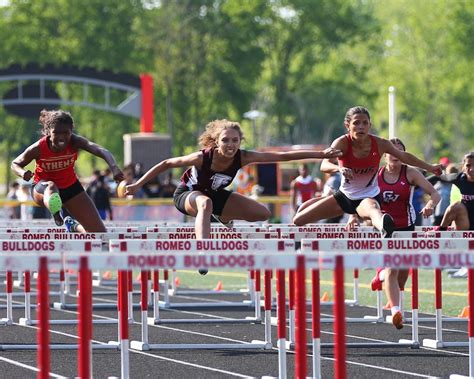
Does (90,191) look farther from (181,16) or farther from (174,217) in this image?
(181,16)

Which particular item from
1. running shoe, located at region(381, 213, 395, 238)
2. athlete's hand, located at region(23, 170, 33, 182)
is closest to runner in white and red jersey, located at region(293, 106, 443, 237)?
running shoe, located at region(381, 213, 395, 238)

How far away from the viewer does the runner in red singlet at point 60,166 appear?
570 inches

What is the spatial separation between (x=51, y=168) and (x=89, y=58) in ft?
197

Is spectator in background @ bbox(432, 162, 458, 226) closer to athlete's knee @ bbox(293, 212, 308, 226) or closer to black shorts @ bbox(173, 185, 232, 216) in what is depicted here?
athlete's knee @ bbox(293, 212, 308, 226)

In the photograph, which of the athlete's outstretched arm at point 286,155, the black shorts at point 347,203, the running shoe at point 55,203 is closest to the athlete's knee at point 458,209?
the black shorts at point 347,203

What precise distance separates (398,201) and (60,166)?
3.34 meters

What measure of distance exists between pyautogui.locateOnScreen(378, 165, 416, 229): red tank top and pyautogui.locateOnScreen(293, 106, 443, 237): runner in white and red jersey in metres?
0.74

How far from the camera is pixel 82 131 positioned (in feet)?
253

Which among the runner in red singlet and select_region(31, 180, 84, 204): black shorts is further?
select_region(31, 180, 84, 204): black shorts

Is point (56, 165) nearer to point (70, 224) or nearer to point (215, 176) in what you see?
point (70, 224)

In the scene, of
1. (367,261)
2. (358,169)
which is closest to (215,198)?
(358,169)

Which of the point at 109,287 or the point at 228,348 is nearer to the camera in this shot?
the point at 228,348

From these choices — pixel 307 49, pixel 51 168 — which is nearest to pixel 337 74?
pixel 307 49

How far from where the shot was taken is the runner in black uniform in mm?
17641
